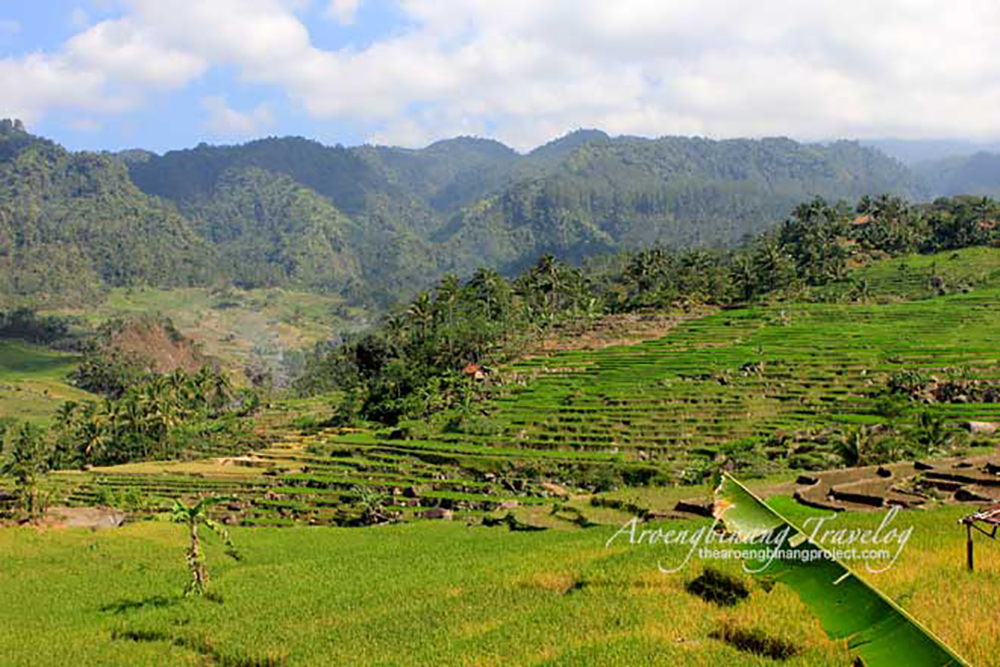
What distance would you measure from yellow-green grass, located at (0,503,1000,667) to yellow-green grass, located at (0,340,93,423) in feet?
395

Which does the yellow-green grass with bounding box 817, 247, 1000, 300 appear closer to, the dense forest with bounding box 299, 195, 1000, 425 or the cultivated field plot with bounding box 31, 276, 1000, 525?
the dense forest with bounding box 299, 195, 1000, 425

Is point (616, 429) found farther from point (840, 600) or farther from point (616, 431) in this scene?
point (840, 600)

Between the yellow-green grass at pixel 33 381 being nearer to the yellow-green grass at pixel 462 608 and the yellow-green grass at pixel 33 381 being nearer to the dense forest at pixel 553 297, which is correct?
the dense forest at pixel 553 297

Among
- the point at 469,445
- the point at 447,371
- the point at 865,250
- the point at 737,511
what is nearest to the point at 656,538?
the point at 737,511

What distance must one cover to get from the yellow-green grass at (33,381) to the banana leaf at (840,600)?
146098 millimetres

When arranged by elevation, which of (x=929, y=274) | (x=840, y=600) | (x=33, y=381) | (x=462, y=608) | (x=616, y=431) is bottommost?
(x=616, y=431)

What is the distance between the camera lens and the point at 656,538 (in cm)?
2234

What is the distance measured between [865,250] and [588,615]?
5563 inches

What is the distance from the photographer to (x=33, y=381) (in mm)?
150375

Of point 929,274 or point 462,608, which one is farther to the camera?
point 929,274

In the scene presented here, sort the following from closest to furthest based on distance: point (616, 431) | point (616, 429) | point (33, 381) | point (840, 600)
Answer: point (840, 600), point (616, 431), point (616, 429), point (33, 381)

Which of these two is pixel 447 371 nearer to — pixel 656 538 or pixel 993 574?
pixel 656 538

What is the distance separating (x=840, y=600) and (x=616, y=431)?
58.1m

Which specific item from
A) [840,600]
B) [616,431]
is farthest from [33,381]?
[840,600]
